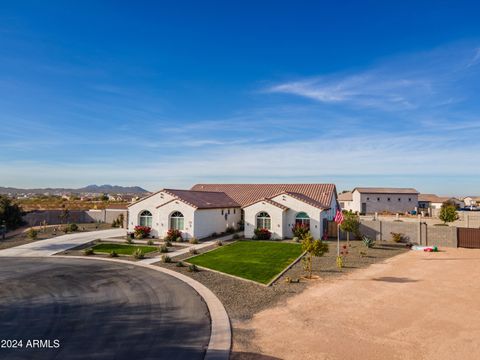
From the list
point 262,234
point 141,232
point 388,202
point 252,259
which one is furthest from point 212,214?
point 388,202

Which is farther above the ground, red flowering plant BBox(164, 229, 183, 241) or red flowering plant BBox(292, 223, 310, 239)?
red flowering plant BBox(292, 223, 310, 239)

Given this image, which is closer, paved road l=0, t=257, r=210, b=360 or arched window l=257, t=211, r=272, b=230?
paved road l=0, t=257, r=210, b=360

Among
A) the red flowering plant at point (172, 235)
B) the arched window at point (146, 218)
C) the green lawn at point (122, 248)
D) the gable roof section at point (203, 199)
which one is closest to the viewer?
the green lawn at point (122, 248)

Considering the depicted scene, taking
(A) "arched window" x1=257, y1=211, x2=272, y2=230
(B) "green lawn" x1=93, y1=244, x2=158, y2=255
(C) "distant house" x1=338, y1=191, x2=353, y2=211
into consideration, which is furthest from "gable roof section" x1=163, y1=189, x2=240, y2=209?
(C) "distant house" x1=338, y1=191, x2=353, y2=211

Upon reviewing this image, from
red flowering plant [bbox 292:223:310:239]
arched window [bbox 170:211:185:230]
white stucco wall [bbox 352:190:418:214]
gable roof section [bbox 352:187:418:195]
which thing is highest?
gable roof section [bbox 352:187:418:195]

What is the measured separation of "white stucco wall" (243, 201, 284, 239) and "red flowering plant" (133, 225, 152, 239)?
10.7m

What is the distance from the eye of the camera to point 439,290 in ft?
53.3

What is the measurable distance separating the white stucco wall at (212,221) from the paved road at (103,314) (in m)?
13.8

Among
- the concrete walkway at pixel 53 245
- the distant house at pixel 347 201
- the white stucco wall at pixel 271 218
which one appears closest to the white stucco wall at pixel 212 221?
the white stucco wall at pixel 271 218

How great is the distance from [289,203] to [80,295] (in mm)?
24158

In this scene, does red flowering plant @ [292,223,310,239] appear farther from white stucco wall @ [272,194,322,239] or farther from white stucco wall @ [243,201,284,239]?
white stucco wall @ [243,201,284,239]

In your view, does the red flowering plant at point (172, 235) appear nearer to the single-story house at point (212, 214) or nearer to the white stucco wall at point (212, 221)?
the single-story house at point (212, 214)

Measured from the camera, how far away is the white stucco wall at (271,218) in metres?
34.5

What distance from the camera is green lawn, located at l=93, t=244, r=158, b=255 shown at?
1073 inches
